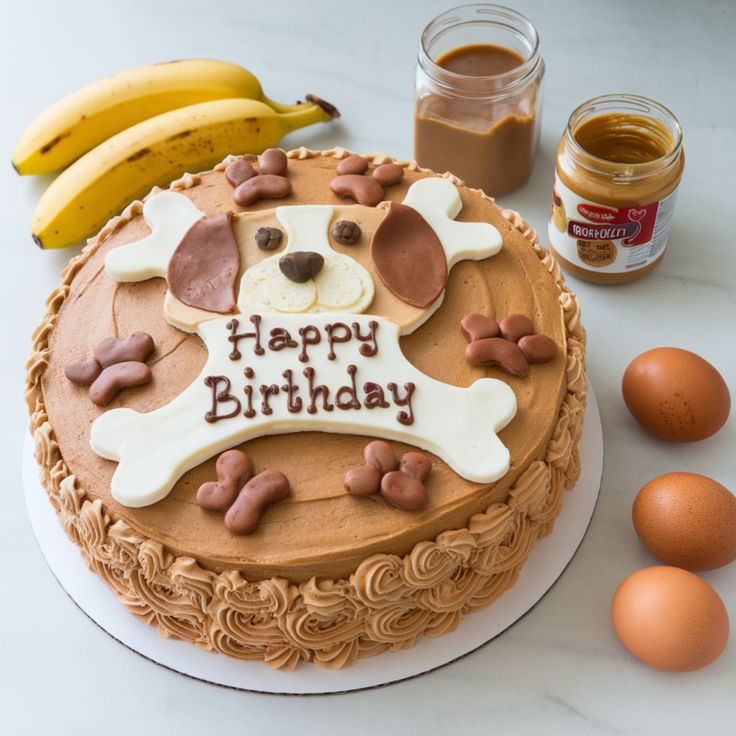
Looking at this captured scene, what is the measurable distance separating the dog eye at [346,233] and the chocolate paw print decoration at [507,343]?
35cm

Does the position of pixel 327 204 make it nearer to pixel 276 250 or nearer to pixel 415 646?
pixel 276 250

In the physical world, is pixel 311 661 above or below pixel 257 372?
below

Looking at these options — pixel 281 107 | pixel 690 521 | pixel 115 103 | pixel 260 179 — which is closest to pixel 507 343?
pixel 690 521

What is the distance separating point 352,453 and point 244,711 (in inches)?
26.0

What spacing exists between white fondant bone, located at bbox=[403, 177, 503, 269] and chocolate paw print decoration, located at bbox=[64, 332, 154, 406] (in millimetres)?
743

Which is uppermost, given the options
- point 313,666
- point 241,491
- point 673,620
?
point 241,491

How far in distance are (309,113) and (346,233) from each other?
1.02 m

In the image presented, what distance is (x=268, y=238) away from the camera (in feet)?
8.56

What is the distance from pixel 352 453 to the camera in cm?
230

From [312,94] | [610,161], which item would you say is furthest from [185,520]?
[312,94]

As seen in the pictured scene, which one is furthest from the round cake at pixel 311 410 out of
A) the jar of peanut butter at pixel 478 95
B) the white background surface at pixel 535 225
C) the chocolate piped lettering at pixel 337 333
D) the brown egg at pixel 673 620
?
the jar of peanut butter at pixel 478 95

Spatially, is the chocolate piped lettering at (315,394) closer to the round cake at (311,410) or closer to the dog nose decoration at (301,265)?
the round cake at (311,410)

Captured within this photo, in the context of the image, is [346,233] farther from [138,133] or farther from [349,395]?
[138,133]

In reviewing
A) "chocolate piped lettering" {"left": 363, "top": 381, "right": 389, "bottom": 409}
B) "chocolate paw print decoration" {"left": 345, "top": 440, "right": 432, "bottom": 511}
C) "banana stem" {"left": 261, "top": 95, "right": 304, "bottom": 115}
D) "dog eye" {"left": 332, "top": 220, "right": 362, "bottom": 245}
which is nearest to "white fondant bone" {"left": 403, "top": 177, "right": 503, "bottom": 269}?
"dog eye" {"left": 332, "top": 220, "right": 362, "bottom": 245}
